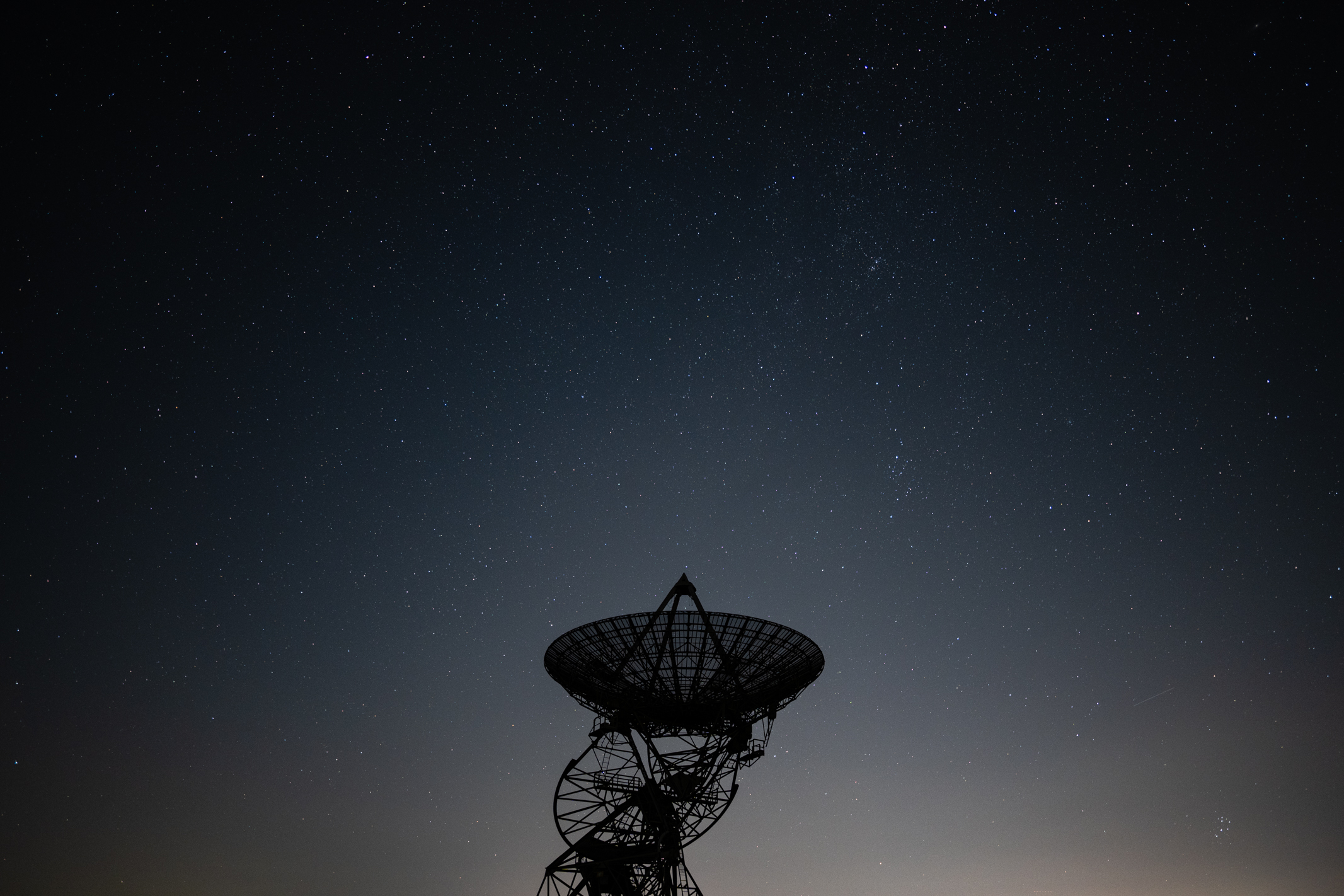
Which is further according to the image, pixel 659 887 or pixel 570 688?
pixel 570 688

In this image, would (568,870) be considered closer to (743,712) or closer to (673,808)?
(673,808)

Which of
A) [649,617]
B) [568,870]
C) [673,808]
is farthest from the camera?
[649,617]

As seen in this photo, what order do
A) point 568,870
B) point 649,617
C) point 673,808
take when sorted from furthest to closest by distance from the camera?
point 649,617
point 673,808
point 568,870

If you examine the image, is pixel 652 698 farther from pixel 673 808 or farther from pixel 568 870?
pixel 568 870

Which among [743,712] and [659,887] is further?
[743,712]

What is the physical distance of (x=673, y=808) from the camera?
1791 cm

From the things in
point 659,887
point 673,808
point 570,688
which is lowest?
point 659,887

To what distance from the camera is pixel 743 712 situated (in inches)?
734

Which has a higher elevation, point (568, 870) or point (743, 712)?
point (743, 712)

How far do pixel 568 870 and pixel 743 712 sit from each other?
4.86 meters

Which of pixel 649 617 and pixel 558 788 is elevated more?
pixel 649 617

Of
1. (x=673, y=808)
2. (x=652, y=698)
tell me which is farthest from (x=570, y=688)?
(x=673, y=808)

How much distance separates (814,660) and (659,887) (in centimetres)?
575

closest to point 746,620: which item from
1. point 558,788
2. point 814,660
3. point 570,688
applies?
point 814,660
